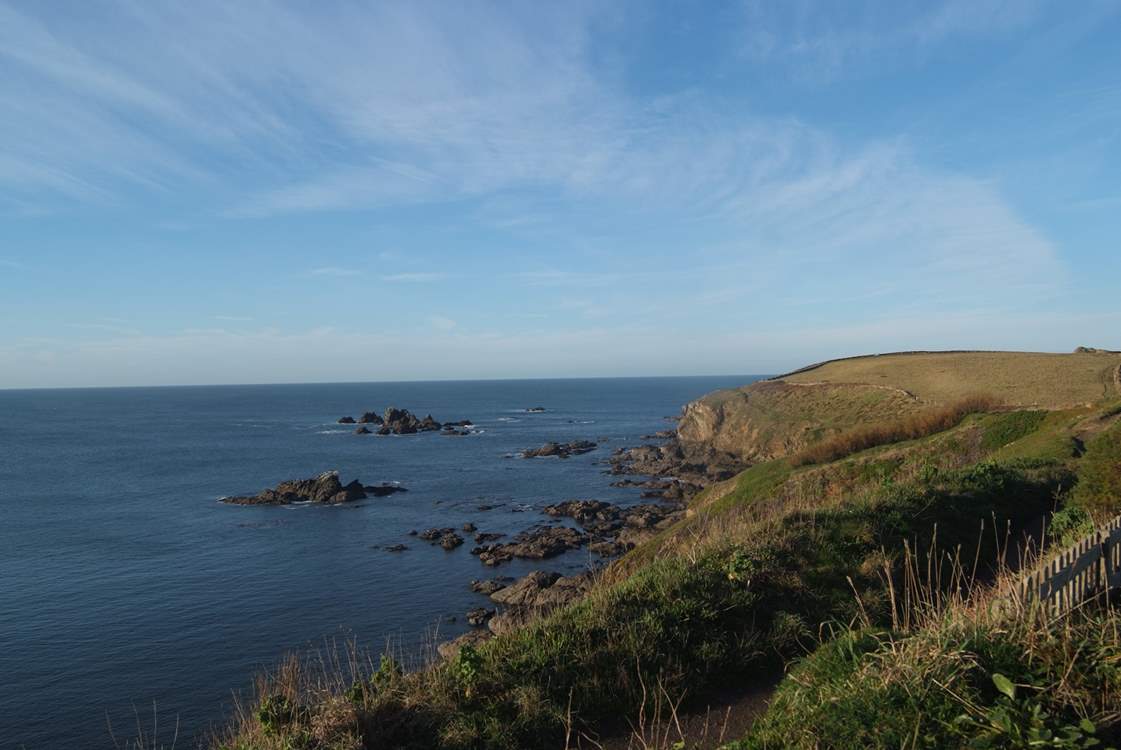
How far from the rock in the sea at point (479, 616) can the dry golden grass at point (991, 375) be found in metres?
29.5

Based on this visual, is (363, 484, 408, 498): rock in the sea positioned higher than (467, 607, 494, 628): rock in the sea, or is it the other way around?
(363, 484, 408, 498): rock in the sea

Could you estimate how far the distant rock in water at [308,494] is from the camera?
60.6 m

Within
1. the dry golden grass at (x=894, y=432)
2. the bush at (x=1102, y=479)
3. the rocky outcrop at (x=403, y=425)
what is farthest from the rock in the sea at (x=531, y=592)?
the rocky outcrop at (x=403, y=425)

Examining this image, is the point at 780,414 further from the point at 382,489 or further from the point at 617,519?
the point at 382,489

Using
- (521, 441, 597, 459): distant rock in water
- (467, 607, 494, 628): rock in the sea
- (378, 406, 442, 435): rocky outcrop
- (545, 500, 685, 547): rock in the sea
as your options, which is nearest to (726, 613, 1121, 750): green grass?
(467, 607, 494, 628): rock in the sea

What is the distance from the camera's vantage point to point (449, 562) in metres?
41.3

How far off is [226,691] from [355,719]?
70.1 feet

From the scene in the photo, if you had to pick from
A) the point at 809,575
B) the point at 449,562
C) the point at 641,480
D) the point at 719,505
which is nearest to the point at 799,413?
the point at 641,480

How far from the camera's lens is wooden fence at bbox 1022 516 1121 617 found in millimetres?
7410

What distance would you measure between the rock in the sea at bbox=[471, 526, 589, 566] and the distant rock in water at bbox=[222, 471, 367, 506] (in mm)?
22127

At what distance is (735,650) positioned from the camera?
30.8ft

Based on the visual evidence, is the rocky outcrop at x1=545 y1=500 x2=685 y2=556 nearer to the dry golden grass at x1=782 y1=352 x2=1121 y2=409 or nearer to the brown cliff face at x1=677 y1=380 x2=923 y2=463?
the brown cliff face at x1=677 y1=380 x2=923 y2=463

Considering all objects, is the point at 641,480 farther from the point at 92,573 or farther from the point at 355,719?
the point at 355,719

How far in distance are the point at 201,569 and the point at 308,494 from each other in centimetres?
2202
